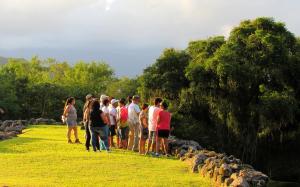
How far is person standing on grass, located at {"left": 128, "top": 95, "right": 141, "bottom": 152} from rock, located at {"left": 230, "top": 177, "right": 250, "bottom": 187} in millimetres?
7334

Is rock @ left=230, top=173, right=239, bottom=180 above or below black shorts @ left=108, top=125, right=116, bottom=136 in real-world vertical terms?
below

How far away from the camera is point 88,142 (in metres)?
21.5

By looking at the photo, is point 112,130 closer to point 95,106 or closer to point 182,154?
point 95,106

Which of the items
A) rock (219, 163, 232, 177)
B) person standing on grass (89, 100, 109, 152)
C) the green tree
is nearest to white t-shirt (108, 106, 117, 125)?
person standing on grass (89, 100, 109, 152)

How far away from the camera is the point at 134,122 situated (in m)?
21.8

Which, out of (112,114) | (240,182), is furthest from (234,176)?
(112,114)

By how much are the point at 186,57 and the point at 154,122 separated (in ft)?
63.5

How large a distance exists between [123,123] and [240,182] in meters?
8.77

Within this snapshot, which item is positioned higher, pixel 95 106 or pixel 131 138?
pixel 95 106

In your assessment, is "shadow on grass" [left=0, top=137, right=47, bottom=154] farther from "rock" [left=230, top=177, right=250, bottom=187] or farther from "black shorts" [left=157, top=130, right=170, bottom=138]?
"rock" [left=230, top=177, right=250, bottom=187]

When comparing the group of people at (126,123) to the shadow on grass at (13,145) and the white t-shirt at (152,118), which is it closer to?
the white t-shirt at (152,118)

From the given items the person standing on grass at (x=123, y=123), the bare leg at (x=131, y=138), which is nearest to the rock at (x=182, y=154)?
the bare leg at (x=131, y=138)

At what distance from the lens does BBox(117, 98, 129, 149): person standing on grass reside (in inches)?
877

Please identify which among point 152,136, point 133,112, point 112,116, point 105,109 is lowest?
point 152,136
